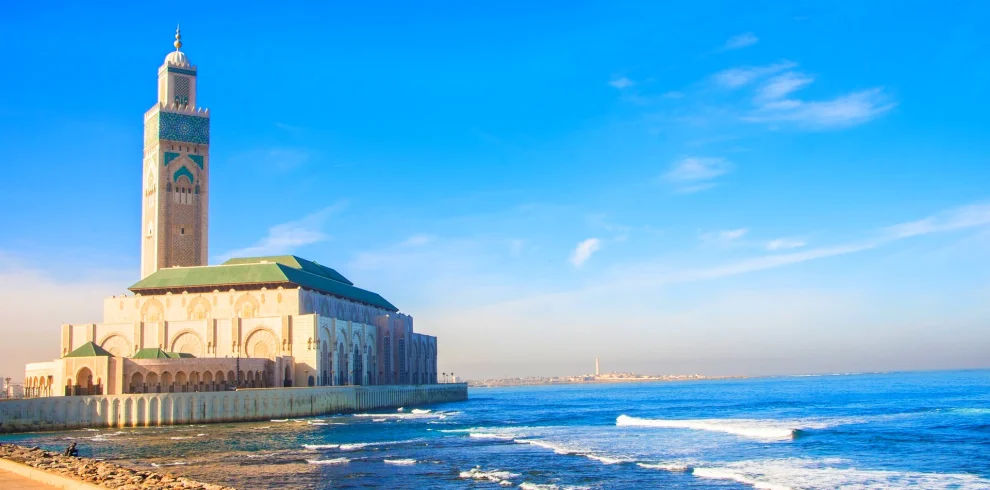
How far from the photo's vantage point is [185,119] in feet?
309

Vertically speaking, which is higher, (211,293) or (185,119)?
(185,119)

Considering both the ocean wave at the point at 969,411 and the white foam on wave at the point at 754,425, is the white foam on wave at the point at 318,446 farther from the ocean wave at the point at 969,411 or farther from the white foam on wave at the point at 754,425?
the ocean wave at the point at 969,411

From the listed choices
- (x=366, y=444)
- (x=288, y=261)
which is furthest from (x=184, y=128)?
(x=366, y=444)

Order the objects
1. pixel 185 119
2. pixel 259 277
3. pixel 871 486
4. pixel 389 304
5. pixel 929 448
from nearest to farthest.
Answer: pixel 871 486 → pixel 929 448 → pixel 259 277 → pixel 185 119 → pixel 389 304

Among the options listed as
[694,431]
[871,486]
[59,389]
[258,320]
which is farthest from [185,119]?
[871,486]

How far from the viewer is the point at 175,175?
305 ft

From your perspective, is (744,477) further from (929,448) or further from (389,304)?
(389,304)

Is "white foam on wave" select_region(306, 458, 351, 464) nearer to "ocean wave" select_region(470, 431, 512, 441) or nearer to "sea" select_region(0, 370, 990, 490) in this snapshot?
"sea" select_region(0, 370, 990, 490)

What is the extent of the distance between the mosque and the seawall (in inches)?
145

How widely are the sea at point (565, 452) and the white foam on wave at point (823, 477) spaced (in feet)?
0.19

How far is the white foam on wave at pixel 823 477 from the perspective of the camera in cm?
2919

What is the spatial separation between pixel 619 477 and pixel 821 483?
642cm

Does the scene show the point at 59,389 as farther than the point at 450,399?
No

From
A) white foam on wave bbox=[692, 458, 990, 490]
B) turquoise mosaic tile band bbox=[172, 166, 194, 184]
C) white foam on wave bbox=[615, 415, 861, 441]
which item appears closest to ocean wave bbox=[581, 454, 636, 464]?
white foam on wave bbox=[692, 458, 990, 490]
